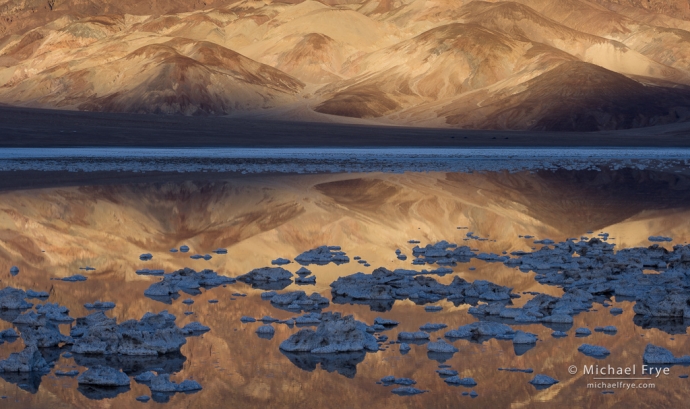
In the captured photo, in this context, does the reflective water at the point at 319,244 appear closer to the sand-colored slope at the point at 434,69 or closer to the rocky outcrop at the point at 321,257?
the rocky outcrop at the point at 321,257

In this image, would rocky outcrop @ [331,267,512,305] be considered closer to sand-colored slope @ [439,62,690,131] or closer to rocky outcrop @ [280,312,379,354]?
rocky outcrop @ [280,312,379,354]

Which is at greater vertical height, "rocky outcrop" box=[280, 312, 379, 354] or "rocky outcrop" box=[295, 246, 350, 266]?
"rocky outcrop" box=[280, 312, 379, 354]

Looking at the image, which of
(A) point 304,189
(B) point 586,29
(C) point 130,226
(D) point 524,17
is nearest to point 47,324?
(C) point 130,226

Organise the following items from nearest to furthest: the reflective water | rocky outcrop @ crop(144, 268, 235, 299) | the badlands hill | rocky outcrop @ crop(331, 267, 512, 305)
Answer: the reflective water
rocky outcrop @ crop(331, 267, 512, 305)
rocky outcrop @ crop(144, 268, 235, 299)
the badlands hill

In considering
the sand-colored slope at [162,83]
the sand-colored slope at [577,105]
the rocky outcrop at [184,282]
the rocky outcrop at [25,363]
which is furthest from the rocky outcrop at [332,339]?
the sand-colored slope at [162,83]

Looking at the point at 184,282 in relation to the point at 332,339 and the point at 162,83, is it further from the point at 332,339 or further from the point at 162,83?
the point at 162,83

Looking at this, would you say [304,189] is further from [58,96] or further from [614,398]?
[58,96]

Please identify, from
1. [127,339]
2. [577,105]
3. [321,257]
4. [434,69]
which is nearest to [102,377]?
[127,339]

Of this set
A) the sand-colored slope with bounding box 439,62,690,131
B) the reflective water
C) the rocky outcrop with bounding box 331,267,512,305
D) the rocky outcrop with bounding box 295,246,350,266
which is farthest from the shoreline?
the rocky outcrop with bounding box 331,267,512,305
